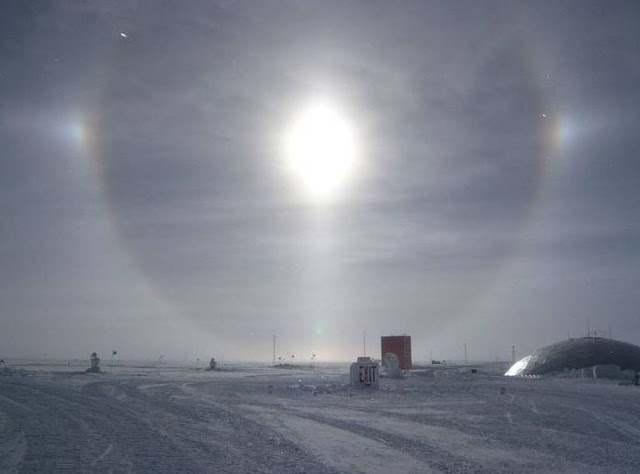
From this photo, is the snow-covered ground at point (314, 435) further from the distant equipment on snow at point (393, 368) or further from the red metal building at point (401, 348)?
the red metal building at point (401, 348)

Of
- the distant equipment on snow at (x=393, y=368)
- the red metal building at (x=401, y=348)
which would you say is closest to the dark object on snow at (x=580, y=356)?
the red metal building at (x=401, y=348)

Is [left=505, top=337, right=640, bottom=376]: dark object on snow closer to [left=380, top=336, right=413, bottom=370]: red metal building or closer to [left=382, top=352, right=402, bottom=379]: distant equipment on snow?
[left=380, top=336, right=413, bottom=370]: red metal building

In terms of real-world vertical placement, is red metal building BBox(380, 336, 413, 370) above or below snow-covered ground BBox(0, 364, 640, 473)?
above

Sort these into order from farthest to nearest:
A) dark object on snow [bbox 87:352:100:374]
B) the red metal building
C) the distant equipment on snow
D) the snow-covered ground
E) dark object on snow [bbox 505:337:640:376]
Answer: the red metal building, dark object on snow [bbox 505:337:640:376], dark object on snow [bbox 87:352:100:374], the distant equipment on snow, the snow-covered ground

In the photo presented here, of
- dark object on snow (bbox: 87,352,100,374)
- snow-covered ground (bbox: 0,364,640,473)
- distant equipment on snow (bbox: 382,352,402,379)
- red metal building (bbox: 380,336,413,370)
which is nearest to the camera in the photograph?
snow-covered ground (bbox: 0,364,640,473)

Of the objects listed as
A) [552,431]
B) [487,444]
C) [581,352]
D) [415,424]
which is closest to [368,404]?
[415,424]

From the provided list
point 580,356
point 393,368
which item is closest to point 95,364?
point 393,368

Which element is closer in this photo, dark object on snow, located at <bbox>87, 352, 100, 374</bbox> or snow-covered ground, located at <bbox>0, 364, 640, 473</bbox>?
snow-covered ground, located at <bbox>0, 364, 640, 473</bbox>

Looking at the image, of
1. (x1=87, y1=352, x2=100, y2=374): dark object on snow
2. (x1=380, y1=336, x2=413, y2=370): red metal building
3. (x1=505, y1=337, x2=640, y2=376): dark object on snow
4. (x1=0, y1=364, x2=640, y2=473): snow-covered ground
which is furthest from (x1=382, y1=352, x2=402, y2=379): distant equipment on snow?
(x1=87, y1=352, x2=100, y2=374): dark object on snow
